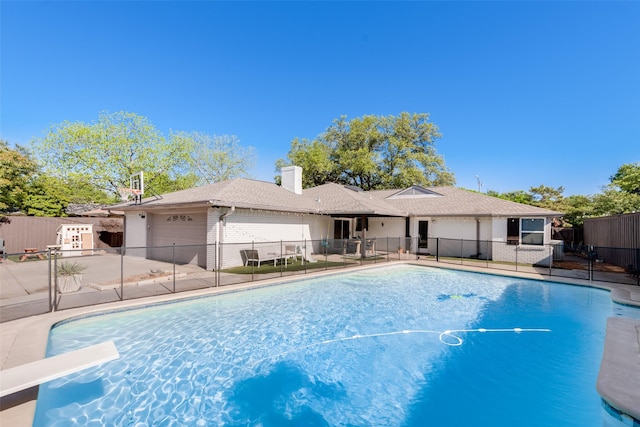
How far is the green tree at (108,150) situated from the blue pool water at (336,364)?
2748 centimetres

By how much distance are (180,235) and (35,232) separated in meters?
11.4

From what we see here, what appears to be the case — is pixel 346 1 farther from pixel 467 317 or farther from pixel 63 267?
pixel 63 267

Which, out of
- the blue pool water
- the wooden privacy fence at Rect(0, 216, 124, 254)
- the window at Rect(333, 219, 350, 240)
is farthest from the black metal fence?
the wooden privacy fence at Rect(0, 216, 124, 254)

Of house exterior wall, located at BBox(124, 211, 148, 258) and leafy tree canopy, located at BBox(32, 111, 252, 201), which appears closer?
house exterior wall, located at BBox(124, 211, 148, 258)

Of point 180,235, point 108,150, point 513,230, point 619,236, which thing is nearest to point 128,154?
point 108,150

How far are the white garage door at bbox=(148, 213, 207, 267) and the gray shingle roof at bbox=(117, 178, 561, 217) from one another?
0.92 meters

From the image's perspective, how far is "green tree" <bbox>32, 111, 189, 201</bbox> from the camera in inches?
1068

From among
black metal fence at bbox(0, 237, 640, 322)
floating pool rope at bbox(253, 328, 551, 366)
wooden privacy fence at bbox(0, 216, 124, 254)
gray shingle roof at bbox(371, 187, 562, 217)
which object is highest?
gray shingle roof at bbox(371, 187, 562, 217)

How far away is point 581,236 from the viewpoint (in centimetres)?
2388

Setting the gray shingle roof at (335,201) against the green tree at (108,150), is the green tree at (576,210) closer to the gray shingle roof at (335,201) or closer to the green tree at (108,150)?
the gray shingle roof at (335,201)

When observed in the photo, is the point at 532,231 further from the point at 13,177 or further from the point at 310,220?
the point at 13,177

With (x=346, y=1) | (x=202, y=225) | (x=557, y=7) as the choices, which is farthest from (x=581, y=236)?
(x=202, y=225)

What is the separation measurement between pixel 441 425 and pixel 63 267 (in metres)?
10.1

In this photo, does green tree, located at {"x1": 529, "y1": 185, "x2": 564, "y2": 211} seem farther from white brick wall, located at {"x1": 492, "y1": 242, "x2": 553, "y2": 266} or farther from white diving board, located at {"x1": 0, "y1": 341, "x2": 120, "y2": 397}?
white diving board, located at {"x1": 0, "y1": 341, "x2": 120, "y2": 397}
